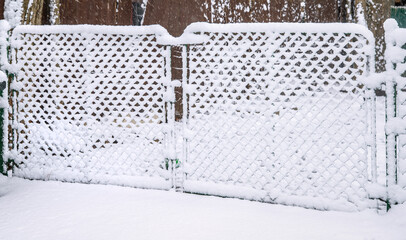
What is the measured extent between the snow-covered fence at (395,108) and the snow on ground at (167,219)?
202mm

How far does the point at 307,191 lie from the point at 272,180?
36cm

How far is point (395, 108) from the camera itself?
3.26 metres

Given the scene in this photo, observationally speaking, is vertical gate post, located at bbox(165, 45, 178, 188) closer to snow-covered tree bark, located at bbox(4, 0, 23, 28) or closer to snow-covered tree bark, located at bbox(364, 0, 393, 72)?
snow-covered tree bark, located at bbox(4, 0, 23, 28)

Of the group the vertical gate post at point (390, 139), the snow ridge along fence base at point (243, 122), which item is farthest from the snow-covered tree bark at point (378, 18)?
the vertical gate post at point (390, 139)

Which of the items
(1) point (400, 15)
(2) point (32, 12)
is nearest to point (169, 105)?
(2) point (32, 12)

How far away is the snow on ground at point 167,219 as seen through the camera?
302 cm

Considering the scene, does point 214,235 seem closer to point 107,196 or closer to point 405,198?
point 107,196

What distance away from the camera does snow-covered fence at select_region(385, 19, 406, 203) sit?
319 centimetres

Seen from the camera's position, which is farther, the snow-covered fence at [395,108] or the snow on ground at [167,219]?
the snow-covered fence at [395,108]

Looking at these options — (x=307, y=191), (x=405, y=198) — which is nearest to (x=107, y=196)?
(x=307, y=191)

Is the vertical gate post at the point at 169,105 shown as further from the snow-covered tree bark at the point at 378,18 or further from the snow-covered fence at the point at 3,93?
the snow-covered tree bark at the point at 378,18

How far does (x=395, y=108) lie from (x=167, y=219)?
7.35 feet

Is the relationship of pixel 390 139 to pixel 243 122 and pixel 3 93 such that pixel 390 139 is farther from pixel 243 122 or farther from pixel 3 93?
pixel 3 93

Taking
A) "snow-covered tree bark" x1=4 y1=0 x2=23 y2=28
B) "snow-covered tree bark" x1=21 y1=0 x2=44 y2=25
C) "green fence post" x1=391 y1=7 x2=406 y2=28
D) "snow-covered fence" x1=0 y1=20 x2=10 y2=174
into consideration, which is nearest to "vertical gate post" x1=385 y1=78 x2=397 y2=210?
"snow-covered fence" x1=0 y1=20 x2=10 y2=174
